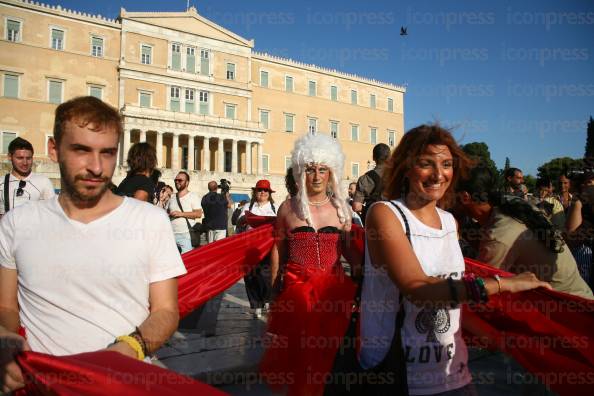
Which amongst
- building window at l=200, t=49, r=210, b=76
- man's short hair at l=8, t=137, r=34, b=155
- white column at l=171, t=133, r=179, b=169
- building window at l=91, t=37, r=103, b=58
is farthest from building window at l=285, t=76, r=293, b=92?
man's short hair at l=8, t=137, r=34, b=155

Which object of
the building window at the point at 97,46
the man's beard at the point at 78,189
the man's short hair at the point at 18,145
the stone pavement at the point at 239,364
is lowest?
the stone pavement at the point at 239,364

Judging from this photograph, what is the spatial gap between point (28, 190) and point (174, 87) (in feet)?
124

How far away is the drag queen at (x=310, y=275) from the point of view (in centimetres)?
290

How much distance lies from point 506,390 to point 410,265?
2.95 metres

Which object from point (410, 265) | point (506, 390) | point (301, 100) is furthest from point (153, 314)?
point (301, 100)

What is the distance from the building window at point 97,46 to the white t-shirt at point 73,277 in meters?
40.9

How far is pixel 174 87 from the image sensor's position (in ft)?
131

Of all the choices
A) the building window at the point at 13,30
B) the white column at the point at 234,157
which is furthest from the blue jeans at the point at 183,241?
Result: the building window at the point at 13,30

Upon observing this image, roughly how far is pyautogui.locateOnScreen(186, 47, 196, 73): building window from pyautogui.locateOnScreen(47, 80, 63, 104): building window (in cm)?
1147

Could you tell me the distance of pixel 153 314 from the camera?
1656mm

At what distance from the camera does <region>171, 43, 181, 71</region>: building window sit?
132 ft

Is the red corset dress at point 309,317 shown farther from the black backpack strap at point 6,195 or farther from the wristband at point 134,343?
the black backpack strap at point 6,195

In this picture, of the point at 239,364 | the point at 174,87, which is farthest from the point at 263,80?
the point at 239,364

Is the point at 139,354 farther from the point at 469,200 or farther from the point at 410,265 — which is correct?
the point at 469,200
